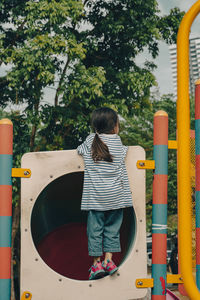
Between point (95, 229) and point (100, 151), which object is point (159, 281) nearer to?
point (95, 229)

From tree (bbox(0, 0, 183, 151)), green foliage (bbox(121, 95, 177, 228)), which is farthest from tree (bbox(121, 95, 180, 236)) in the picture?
tree (bbox(0, 0, 183, 151))

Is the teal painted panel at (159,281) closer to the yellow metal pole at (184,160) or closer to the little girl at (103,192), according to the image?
the yellow metal pole at (184,160)

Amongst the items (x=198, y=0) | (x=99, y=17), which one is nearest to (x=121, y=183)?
(x=198, y=0)

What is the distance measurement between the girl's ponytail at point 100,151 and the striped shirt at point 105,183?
0.9 inches

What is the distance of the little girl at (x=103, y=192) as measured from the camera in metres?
2.46

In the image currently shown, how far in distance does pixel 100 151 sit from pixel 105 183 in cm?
19

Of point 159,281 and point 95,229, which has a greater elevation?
point 95,229

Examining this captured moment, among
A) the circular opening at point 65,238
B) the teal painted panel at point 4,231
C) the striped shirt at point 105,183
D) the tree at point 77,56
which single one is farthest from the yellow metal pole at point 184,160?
the tree at point 77,56

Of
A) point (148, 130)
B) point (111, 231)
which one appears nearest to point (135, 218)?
point (111, 231)

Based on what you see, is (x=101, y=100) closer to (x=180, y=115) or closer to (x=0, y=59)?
(x=0, y=59)

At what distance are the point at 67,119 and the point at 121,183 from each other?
21.7 ft

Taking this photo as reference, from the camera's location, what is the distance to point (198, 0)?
2637 millimetres

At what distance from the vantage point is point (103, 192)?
8.10 ft

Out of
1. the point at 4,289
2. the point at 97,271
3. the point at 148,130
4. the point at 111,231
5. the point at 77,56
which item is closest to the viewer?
the point at 4,289
